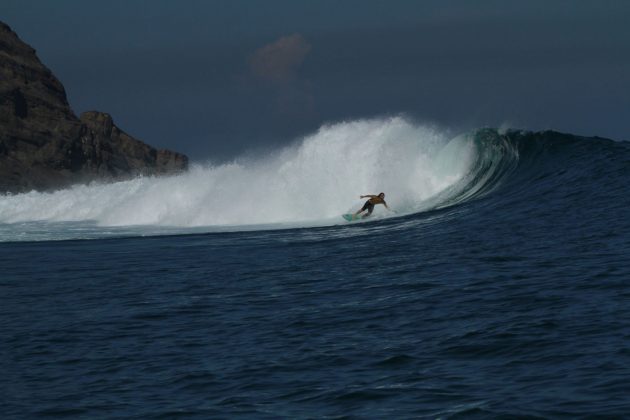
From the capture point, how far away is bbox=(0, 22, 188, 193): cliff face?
74938 mm

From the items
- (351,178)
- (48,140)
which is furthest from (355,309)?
(48,140)

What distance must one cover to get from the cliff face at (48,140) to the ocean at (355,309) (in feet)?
159

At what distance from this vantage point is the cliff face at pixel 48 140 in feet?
246

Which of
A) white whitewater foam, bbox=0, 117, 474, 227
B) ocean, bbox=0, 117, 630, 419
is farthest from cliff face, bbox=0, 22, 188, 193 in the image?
ocean, bbox=0, 117, 630, 419

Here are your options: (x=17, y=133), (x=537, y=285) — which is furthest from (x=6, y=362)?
(x=17, y=133)

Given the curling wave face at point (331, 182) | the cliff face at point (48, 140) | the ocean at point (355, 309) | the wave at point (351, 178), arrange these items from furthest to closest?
the cliff face at point (48, 140)
the curling wave face at point (331, 182)
the wave at point (351, 178)
the ocean at point (355, 309)

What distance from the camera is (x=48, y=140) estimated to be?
255 feet

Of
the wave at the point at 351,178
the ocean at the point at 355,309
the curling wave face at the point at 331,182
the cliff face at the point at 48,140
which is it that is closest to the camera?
the ocean at the point at 355,309

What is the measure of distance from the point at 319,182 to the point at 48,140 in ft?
166

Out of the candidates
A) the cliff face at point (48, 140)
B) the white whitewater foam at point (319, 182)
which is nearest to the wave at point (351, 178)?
the white whitewater foam at point (319, 182)

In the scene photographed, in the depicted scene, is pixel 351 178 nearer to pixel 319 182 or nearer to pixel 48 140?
pixel 319 182

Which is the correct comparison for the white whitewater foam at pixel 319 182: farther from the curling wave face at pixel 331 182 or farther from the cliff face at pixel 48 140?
the cliff face at pixel 48 140

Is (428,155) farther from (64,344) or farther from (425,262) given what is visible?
(64,344)

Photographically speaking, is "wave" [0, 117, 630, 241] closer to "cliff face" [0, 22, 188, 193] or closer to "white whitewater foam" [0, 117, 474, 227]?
"white whitewater foam" [0, 117, 474, 227]
